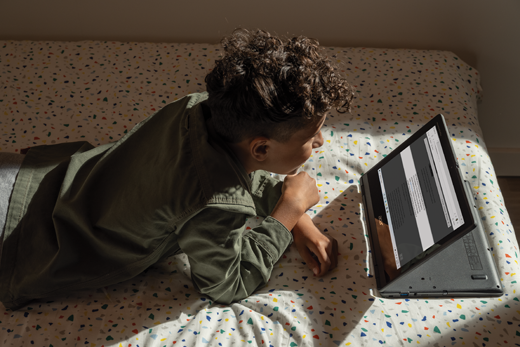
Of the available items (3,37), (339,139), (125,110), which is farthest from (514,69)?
(3,37)

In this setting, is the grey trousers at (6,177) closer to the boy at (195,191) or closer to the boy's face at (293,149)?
the boy at (195,191)

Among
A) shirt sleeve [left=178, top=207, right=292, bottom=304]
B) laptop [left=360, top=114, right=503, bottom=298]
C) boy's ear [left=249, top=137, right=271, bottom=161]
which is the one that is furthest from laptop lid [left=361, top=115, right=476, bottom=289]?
boy's ear [left=249, top=137, right=271, bottom=161]

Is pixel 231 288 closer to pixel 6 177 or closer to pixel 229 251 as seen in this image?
pixel 229 251

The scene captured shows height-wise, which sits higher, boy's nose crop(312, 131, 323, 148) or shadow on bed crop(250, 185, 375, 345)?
boy's nose crop(312, 131, 323, 148)

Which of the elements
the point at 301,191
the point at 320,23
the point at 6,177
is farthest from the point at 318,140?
the point at 320,23

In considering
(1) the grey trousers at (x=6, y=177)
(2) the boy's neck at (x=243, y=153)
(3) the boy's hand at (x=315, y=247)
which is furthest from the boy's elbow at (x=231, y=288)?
(1) the grey trousers at (x=6, y=177)

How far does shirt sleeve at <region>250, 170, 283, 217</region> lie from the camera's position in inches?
40.6

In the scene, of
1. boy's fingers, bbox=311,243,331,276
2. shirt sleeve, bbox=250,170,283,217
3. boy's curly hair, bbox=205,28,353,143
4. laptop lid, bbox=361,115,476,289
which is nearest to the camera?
boy's curly hair, bbox=205,28,353,143

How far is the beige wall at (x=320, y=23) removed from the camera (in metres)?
1.49

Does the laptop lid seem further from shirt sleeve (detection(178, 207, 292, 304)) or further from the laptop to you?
shirt sleeve (detection(178, 207, 292, 304))

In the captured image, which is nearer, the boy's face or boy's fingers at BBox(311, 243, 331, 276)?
the boy's face

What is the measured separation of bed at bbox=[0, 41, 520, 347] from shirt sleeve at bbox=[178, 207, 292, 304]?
0.18 feet

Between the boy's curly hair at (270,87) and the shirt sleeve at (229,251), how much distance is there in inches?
6.5

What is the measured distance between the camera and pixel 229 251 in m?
0.71
